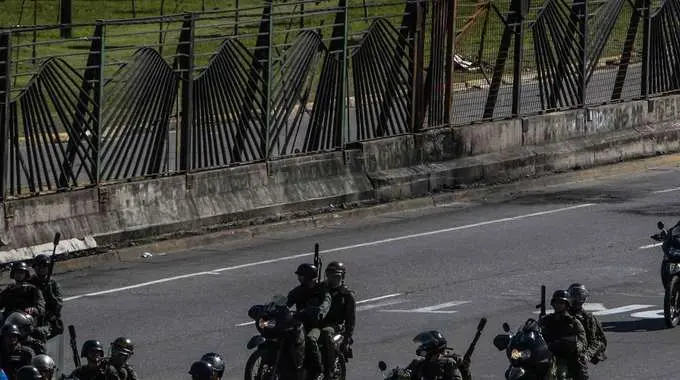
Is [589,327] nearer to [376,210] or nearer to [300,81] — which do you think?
[376,210]

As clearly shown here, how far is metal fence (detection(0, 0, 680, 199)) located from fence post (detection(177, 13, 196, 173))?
2 cm

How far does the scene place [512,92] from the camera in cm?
2780

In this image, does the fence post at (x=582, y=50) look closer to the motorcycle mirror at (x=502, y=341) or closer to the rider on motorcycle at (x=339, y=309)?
the rider on motorcycle at (x=339, y=309)

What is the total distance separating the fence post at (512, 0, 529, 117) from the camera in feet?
90.6

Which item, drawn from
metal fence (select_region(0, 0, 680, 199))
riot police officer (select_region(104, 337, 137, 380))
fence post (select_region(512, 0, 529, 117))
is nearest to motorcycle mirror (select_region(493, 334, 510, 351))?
riot police officer (select_region(104, 337, 137, 380))

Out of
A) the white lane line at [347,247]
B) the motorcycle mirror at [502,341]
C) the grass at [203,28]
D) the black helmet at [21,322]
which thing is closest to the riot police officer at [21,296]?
the black helmet at [21,322]

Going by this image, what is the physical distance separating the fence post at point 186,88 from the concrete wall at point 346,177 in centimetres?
37

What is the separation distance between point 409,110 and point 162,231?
5.55m

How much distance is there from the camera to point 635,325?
1800cm

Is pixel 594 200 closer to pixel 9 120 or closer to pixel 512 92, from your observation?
pixel 512 92

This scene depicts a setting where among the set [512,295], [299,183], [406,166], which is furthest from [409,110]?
[512,295]

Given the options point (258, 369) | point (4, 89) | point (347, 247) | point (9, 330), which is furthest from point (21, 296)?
point (347, 247)

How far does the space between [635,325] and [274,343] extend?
16.7 ft

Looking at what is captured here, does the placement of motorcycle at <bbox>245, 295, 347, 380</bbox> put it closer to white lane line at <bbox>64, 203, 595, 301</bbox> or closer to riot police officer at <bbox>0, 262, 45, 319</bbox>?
riot police officer at <bbox>0, 262, 45, 319</bbox>
